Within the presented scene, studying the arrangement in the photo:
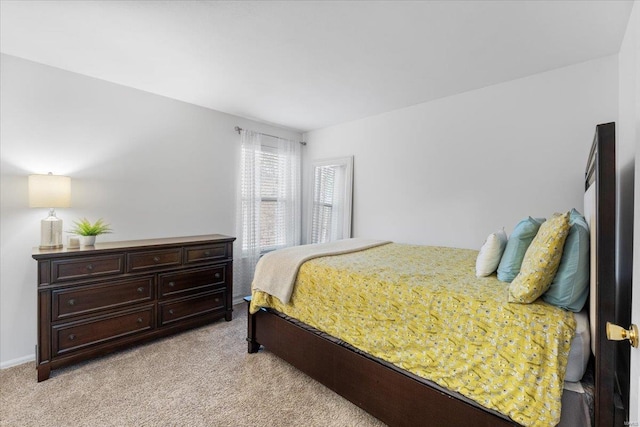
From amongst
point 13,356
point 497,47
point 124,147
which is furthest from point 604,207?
point 13,356

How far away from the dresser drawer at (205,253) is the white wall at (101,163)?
0.55 meters

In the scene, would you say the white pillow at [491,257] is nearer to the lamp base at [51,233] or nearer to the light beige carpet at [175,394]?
the light beige carpet at [175,394]

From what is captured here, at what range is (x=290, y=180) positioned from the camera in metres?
4.33

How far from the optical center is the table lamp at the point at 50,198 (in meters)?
2.20

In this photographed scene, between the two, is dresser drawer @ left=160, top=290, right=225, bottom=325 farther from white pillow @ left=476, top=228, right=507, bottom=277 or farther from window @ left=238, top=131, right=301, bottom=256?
white pillow @ left=476, top=228, right=507, bottom=277

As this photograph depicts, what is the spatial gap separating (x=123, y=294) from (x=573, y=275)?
3.10 metres

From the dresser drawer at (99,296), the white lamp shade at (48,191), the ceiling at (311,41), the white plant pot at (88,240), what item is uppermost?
the ceiling at (311,41)

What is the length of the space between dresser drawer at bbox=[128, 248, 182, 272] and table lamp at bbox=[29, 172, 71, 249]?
543 mm

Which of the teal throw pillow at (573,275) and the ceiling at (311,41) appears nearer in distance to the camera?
the teal throw pillow at (573,275)

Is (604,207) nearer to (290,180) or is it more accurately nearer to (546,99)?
(546,99)

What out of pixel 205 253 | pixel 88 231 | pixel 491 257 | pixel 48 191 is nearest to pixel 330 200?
pixel 205 253

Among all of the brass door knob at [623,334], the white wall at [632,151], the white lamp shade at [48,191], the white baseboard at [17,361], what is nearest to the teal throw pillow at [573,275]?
the white wall at [632,151]

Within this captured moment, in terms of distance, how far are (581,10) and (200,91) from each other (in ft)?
10.1

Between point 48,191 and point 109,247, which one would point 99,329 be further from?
point 48,191
